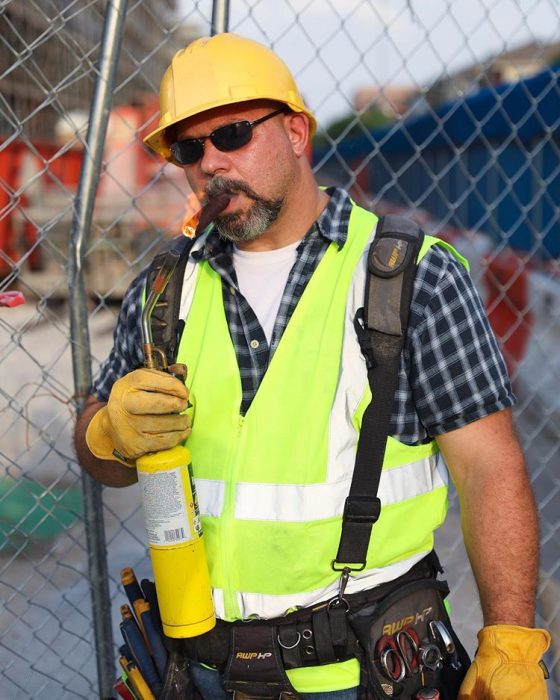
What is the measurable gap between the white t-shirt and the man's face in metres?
0.08

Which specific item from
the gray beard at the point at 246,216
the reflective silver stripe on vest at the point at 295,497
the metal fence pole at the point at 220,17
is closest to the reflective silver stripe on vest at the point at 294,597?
the reflective silver stripe on vest at the point at 295,497

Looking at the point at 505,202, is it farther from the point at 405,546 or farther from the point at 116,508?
the point at 405,546

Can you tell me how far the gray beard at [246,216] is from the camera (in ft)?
7.08

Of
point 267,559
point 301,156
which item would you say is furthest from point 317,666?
point 301,156

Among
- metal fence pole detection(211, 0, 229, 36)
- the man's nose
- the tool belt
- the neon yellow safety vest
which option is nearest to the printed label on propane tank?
the neon yellow safety vest

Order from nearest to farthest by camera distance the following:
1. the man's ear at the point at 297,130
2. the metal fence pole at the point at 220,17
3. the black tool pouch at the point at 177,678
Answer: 1. the black tool pouch at the point at 177,678
2. the man's ear at the point at 297,130
3. the metal fence pole at the point at 220,17

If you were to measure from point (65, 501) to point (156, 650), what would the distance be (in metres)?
2.70

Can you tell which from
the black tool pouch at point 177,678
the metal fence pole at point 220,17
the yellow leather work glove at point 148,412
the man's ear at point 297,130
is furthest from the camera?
the metal fence pole at point 220,17

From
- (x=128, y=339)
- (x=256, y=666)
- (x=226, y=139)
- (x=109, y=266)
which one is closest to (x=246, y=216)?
(x=226, y=139)

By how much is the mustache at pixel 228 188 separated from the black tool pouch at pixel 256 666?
1.04 meters

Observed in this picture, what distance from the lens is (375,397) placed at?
76.1 inches

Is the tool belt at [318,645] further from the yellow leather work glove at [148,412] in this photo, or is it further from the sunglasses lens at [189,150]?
the sunglasses lens at [189,150]

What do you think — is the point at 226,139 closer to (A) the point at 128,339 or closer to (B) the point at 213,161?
(B) the point at 213,161

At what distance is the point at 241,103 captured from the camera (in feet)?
7.12
